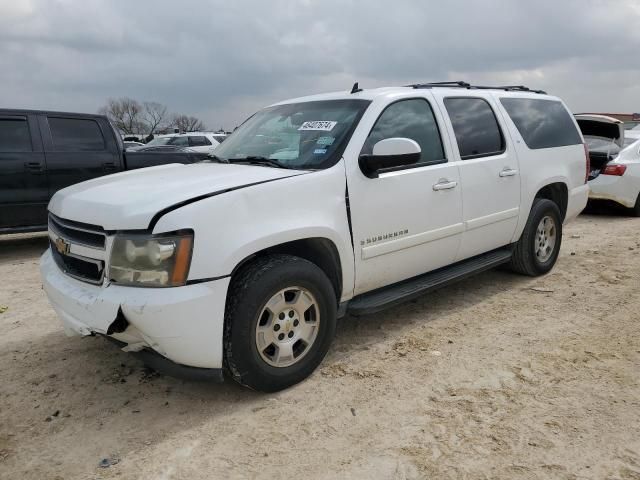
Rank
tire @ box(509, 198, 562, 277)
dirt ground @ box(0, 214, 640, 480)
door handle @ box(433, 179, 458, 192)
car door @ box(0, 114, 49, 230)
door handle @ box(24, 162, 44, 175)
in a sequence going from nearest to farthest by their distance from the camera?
dirt ground @ box(0, 214, 640, 480) < door handle @ box(433, 179, 458, 192) < tire @ box(509, 198, 562, 277) < car door @ box(0, 114, 49, 230) < door handle @ box(24, 162, 44, 175)

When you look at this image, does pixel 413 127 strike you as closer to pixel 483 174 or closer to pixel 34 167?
pixel 483 174

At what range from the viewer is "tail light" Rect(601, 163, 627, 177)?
28.5 ft

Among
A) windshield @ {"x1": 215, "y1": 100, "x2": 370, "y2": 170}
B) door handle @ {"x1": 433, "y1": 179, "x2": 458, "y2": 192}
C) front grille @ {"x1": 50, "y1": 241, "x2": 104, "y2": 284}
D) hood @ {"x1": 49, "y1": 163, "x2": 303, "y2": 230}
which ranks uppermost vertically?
windshield @ {"x1": 215, "y1": 100, "x2": 370, "y2": 170}

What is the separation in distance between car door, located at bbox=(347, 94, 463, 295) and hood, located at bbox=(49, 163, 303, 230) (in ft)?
1.84

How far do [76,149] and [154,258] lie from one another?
17.7ft

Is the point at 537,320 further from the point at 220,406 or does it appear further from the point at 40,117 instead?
the point at 40,117

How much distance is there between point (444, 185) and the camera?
12.9ft

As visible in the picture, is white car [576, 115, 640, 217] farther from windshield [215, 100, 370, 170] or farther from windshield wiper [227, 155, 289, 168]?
windshield wiper [227, 155, 289, 168]

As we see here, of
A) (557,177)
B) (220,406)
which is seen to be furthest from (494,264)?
(220,406)

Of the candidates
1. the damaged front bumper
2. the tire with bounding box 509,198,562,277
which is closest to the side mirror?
the damaged front bumper

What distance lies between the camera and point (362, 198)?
3.42m

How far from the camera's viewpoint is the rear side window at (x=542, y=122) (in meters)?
4.92

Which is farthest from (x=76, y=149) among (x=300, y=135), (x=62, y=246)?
(x=300, y=135)

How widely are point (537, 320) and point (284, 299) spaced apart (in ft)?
7.51
